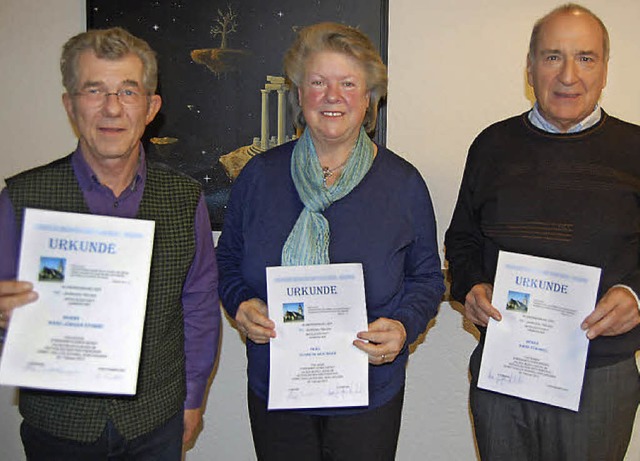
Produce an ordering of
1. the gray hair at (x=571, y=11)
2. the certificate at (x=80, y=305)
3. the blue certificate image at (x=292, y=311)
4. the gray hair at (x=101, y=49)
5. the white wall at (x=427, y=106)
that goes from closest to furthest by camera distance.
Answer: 1. the certificate at (x=80, y=305)
2. the gray hair at (x=101, y=49)
3. the blue certificate image at (x=292, y=311)
4. the gray hair at (x=571, y=11)
5. the white wall at (x=427, y=106)

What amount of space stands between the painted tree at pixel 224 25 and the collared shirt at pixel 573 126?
1.36m

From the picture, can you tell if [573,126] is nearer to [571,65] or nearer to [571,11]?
[571,65]

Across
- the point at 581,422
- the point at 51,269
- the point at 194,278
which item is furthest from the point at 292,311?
the point at 581,422

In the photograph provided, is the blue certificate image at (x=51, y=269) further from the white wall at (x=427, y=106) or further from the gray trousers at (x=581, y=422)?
the white wall at (x=427, y=106)

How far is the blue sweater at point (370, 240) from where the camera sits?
1.89 m

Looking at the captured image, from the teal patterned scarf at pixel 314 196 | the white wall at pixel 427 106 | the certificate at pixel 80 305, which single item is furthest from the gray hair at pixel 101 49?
the white wall at pixel 427 106

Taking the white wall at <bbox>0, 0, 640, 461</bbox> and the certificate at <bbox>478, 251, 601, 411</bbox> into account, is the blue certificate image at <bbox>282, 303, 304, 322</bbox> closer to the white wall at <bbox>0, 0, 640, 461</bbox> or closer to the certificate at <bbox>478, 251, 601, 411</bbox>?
the certificate at <bbox>478, 251, 601, 411</bbox>

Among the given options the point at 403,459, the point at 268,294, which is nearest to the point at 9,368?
the point at 268,294

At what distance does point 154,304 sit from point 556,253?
3.79ft

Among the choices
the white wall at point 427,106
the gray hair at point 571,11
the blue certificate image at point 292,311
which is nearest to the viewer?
the blue certificate image at point 292,311

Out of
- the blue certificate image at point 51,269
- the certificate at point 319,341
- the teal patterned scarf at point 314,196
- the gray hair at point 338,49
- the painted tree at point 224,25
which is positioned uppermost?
the painted tree at point 224,25

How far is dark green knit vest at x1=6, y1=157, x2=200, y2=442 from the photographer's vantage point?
5.46 ft

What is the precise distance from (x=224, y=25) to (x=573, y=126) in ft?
5.04

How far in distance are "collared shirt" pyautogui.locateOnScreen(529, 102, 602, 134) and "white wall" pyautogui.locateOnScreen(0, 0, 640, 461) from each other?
70 centimetres
